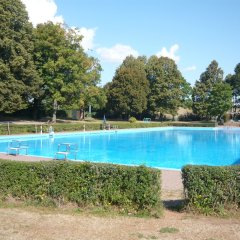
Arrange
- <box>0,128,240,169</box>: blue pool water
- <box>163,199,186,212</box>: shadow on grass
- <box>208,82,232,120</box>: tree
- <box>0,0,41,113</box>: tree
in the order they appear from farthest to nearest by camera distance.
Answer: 1. <box>208,82,232,120</box>: tree
2. <box>0,0,41,113</box>: tree
3. <box>0,128,240,169</box>: blue pool water
4. <box>163,199,186,212</box>: shadow on grass

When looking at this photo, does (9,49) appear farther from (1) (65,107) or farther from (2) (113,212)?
(2) (113,212)

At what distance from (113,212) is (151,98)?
48996 millimetres

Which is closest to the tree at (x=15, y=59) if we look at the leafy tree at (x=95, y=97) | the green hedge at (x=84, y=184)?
the leafy tree at (x=95, y=97)

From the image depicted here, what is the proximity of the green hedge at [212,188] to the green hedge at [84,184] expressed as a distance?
693 millimetres

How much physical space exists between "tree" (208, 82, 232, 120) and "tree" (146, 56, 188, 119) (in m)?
5.04

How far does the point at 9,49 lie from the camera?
3256 centimetres

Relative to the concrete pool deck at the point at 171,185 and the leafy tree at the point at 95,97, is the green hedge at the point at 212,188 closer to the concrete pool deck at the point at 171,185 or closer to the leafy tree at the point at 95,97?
the concrete pool deck at the point at 171,185

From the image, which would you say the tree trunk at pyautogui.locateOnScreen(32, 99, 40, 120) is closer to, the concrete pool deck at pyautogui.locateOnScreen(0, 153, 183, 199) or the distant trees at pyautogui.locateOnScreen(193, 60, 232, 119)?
the distant trees at pyautogui.locateOnScreen(193, 60, 232, 119)

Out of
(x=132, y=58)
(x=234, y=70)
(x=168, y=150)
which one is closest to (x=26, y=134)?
(x=168, y=150)

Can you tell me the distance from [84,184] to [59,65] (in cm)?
3149

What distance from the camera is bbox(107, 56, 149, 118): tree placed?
52.1 meters

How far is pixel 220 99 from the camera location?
54.4 metres

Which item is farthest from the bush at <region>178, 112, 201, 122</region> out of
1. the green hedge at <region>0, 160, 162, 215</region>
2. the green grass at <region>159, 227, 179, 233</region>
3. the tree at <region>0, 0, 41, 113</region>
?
the green grass at <region>159, 227, 179, 233</region>

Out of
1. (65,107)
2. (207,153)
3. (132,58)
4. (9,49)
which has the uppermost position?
(132,58)
